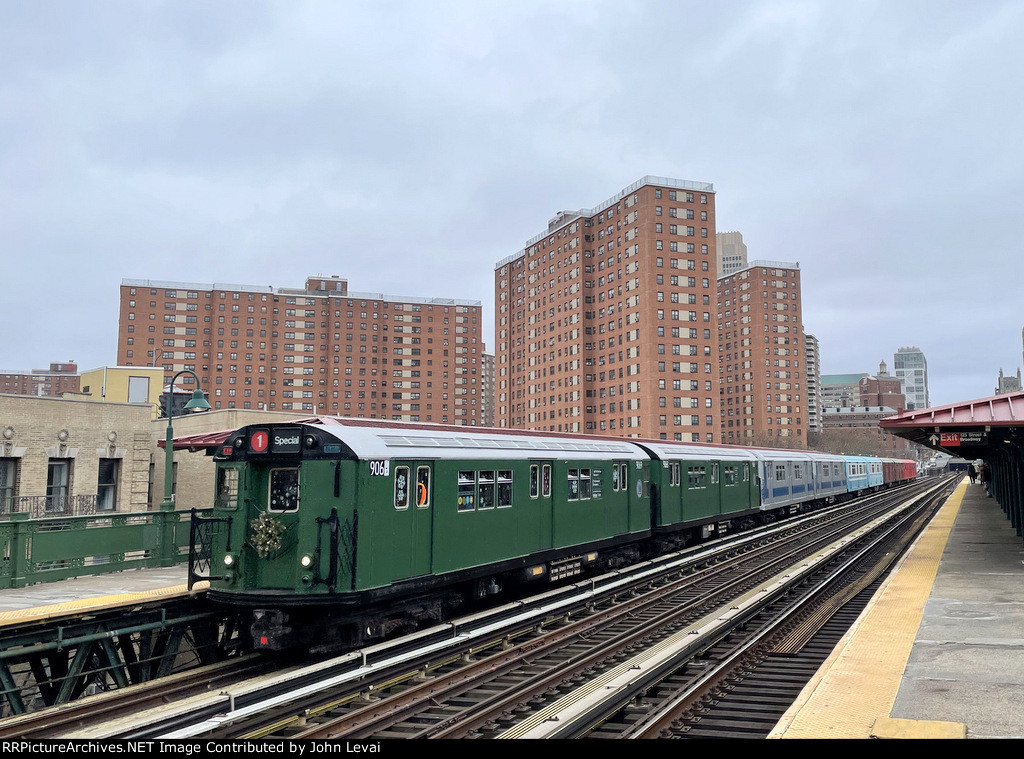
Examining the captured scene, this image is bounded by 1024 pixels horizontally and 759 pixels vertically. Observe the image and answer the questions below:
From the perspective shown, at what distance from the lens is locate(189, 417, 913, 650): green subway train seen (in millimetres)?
11102

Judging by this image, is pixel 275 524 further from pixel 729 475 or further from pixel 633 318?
pixel 633 318

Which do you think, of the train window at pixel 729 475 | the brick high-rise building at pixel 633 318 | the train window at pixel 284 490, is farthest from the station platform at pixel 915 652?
the brick high-rise building at pixel 633 318

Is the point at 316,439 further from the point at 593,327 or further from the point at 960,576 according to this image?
the point at 593,327

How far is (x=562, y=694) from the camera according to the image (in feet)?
32.2

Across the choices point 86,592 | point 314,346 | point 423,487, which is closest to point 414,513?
point 423,487

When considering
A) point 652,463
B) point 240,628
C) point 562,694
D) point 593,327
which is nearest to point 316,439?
point 240,628

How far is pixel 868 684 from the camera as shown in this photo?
857 cm

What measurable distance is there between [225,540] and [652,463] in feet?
44.2

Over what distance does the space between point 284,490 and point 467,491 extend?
3.24 meters

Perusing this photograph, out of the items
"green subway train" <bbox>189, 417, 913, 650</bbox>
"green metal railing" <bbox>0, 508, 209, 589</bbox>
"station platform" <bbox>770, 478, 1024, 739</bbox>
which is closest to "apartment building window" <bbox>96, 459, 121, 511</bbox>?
"green metal railing" <bbox>0, 508, 209, 589</bbox>

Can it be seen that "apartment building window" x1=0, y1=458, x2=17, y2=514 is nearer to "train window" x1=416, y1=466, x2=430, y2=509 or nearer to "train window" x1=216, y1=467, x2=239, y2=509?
"train window" x1=216, y1=467, x2=239, y2=509

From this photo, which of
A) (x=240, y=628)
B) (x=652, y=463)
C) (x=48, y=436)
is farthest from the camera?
(x=48, y=436)

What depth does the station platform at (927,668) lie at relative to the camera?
7.14 meters

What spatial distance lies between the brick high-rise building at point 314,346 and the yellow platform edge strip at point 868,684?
376 feet
